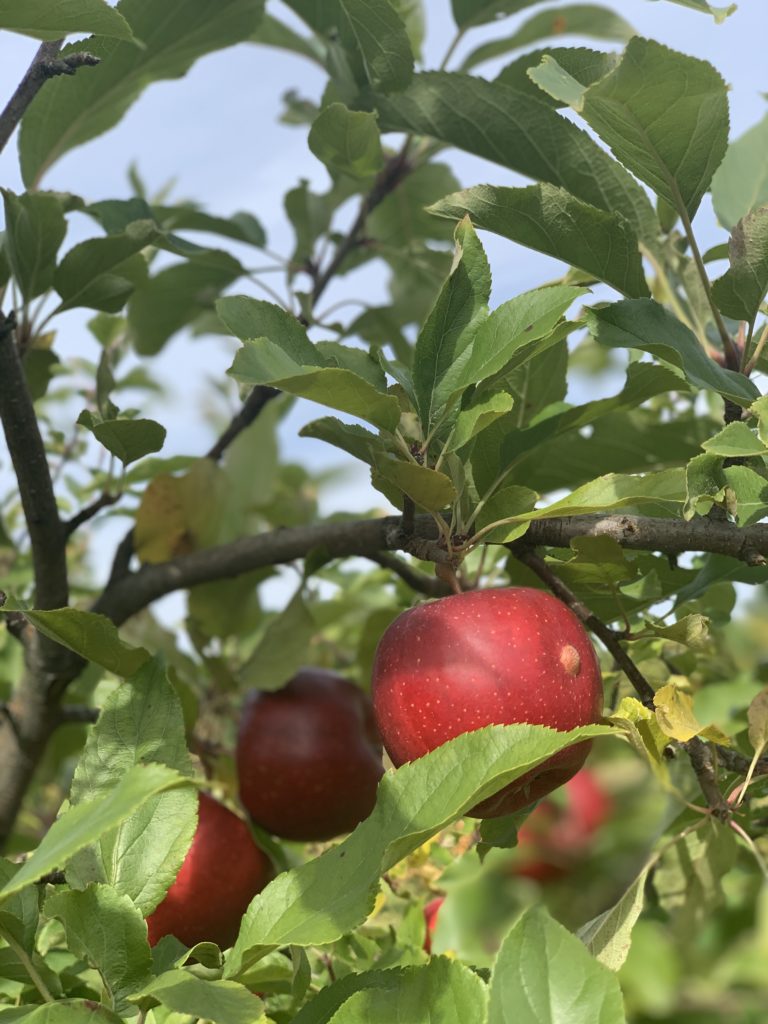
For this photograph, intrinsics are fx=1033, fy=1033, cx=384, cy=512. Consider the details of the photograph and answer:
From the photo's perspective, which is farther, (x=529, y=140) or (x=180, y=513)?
(x=180, y=513)

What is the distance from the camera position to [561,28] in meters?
1.40

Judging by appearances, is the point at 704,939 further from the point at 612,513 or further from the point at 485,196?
the point at 485,196

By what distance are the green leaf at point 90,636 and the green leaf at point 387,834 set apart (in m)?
0.21

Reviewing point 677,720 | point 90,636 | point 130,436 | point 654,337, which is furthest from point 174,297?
point 677,720

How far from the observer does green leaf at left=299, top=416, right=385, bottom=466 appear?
2.04 ft

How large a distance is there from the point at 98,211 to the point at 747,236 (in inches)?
23.7

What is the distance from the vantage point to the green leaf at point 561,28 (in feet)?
4.52

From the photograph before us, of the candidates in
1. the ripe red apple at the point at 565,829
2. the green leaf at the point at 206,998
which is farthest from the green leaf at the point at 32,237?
the ripe red apple at the point at 565,829

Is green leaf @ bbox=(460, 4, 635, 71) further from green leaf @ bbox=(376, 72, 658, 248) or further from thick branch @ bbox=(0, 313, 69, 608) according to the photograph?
thick branch @ bbox=(0, 313, 69, 608)

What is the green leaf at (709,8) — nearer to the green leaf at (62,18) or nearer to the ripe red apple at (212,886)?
the green leaf at (62,18)

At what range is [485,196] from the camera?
0.68 metres

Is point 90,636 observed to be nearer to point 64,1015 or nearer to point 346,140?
point 64,1015

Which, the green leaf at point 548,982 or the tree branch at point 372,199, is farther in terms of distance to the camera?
the tree branch at point 372,199

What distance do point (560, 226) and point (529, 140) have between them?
177 millimetres
